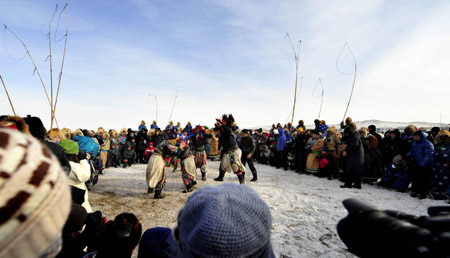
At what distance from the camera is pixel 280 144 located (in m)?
9.59

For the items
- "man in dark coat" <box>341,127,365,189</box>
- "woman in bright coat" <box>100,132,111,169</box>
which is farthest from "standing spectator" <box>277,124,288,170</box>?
"woman in bright coat" <box>100,132,111,169</box>

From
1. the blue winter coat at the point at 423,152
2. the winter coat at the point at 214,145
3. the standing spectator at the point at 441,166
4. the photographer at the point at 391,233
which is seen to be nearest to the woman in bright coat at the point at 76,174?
the photographer at the point at 391,233

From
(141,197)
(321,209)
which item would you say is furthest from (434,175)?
(141,197)

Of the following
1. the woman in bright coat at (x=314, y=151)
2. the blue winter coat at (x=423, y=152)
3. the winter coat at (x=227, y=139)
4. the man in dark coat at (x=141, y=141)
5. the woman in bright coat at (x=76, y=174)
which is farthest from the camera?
the man in dark coat at (x=141, y=141)

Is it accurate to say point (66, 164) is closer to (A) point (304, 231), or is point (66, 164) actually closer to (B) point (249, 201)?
(B) point (249, 201)

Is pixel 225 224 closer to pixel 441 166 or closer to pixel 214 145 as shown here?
pixel 441 166

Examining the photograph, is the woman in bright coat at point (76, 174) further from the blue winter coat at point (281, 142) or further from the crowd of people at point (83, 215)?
the blue winter coat at point (281, 142)

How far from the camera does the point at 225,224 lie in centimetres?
76

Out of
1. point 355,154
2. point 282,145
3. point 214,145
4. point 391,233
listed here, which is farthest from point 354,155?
point 214,145

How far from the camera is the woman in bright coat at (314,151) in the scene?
7.86 m

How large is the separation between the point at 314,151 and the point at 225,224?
7.93 metres

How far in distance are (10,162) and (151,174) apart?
4687 millimetres

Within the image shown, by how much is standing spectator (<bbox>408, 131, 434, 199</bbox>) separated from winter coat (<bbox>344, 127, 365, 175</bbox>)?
1124 mm

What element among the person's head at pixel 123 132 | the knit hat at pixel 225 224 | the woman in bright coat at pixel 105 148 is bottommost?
the woman in bright coat at pixel 105 148
